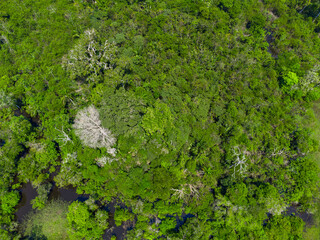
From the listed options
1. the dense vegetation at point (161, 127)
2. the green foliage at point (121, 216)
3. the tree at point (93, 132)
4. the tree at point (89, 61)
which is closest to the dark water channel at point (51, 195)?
the dense vegetation at point (161, 127)

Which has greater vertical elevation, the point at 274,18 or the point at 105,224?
the point at 274,18

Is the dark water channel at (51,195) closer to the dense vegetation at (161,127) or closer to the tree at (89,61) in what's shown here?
the dense vegetation at (161,127)

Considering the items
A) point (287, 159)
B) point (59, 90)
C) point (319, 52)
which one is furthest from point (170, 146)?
point (319, 52)

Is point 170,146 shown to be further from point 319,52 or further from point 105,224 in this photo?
point 319,52

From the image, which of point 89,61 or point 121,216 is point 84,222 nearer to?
point 121,216

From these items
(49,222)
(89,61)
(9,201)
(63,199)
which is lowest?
(49,222)

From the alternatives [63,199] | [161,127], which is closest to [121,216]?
[63,199]
